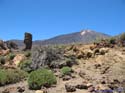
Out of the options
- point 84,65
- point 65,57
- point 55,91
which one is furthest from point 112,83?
point 65,57

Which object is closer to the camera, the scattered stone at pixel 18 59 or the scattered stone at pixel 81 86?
the scattered stone at pixel 81 86

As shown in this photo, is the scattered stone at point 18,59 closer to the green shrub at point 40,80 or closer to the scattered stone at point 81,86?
the green shrub at point 40,80

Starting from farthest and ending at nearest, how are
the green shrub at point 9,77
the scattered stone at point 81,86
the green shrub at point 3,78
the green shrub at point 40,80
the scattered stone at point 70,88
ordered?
the green shrub at point 9,77 < the green shrub at point 3,78 < the green shrub at point 40,80 < the scattered stone at point 81,86 < the scattered stone at point 70,88

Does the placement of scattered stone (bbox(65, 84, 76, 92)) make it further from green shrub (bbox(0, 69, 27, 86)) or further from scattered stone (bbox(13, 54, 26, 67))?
scattered stone (bbox(13, 54, 26, 67))

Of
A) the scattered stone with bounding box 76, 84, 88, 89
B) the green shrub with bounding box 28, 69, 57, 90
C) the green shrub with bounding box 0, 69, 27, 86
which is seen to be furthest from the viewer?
the green shrub with bounding box 0, 69, 27, 86

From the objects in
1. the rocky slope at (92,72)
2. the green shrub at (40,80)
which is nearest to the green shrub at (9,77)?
the rocky slope at (92,72)

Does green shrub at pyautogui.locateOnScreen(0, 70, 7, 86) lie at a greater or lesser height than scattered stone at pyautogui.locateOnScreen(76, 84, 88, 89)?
greater

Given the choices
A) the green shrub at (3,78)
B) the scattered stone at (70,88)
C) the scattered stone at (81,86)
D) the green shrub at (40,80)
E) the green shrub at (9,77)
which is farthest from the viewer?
the green shrub at (9,77)

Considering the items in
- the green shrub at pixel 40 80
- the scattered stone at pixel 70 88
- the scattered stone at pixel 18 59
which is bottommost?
the scattered stone at pixel 70 88

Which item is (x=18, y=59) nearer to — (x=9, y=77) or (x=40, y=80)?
(x=9, y=77)

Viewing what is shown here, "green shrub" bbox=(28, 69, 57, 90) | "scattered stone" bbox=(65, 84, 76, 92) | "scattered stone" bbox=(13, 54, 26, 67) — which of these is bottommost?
"scattered stone" bbox=(65, 84, 76, 92)

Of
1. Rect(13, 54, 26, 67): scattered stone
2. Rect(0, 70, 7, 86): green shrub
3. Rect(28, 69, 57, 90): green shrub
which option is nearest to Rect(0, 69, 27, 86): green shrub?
Rect(0, 70, 7, 86): green shrub

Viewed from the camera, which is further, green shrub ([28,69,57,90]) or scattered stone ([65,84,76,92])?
green shrub ([28,69,57,90])

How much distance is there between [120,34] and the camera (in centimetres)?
2269
